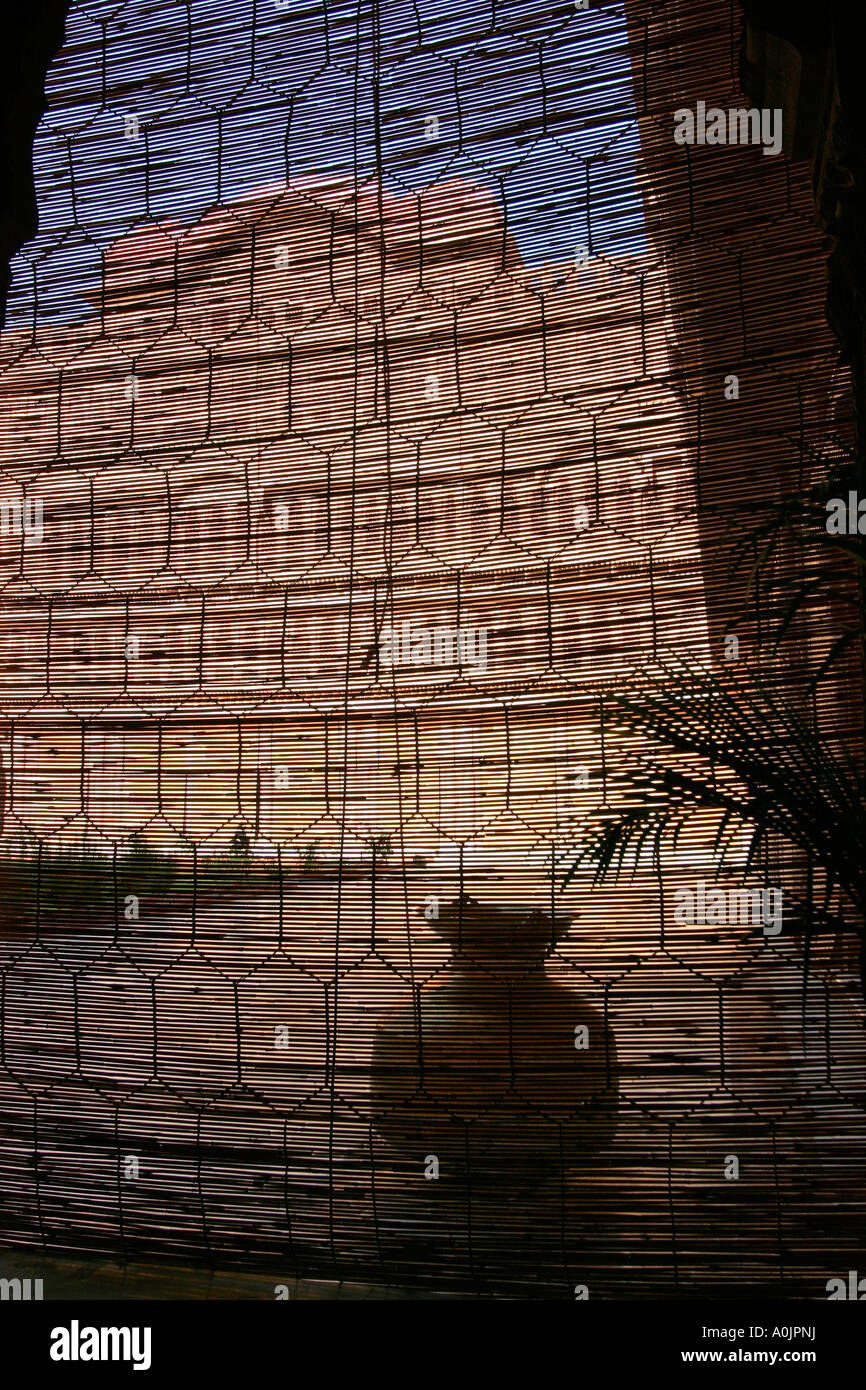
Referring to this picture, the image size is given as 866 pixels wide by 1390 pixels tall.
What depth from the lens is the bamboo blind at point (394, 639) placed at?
4.50 feet

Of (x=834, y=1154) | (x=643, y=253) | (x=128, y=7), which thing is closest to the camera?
(x=834, y=1154)

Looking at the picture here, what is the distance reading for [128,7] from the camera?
1.70 meters

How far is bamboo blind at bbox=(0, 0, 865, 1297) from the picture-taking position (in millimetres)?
1370

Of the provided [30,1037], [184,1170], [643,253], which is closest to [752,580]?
[643,253]

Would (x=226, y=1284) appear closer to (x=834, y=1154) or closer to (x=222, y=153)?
(x=834, y=1154)

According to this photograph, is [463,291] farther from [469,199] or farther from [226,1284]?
[226,1284]

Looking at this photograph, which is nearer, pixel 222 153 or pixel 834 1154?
pixel 834 1154

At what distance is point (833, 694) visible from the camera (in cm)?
131

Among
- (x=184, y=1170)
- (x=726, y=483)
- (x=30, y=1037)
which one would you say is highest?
(x=726, y=483)

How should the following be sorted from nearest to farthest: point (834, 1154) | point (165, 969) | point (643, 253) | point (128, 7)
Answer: point (834, 1154), point (643, 253), point (165, 969), point (128, 7)

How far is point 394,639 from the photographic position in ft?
4.93

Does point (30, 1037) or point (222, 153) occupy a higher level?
point (222, 153)

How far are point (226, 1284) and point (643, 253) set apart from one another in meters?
1.46

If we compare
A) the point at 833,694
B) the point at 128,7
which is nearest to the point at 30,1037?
the point at 833,694
